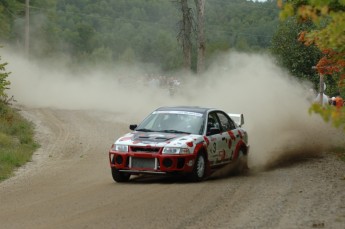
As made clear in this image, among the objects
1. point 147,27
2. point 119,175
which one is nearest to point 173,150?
point 119,175

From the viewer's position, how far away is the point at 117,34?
9719cm

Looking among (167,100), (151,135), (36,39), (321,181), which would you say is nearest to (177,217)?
(151,135)

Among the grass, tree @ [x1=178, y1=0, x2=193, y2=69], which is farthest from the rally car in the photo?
tree @ [x1=178, y1=0, x2=193, y2=69]

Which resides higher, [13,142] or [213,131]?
[213,131]

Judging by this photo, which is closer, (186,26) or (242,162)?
(242,162)

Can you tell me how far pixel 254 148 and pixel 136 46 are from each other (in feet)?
247

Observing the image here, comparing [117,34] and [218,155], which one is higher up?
[117,34]

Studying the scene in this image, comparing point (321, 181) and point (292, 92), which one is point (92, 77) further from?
point (321, 181)

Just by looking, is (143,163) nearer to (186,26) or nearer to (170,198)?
(170,198)

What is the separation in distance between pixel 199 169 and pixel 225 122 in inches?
92.2

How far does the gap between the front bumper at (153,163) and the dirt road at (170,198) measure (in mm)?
316

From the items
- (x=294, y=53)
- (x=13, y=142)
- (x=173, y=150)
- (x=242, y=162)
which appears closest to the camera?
(x=173, y=150)

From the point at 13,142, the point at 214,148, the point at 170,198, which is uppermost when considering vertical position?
the point at 214,148

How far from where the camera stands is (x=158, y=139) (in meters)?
14.5
